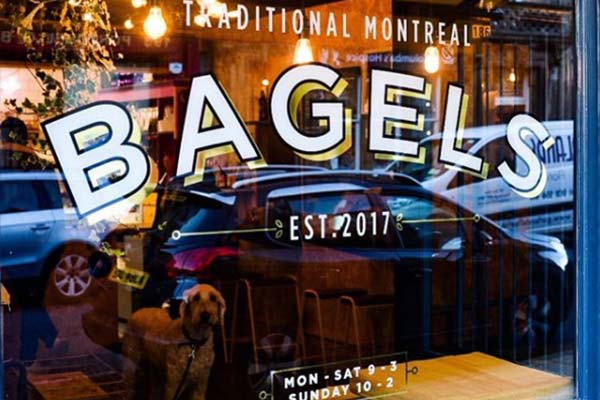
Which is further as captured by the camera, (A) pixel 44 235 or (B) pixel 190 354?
(A) pixel 44 235

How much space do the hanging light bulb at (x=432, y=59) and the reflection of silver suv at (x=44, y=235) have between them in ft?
5.64

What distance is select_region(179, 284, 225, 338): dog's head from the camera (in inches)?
151

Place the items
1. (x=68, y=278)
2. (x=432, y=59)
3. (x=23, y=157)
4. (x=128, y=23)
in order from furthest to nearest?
(x=68, y=278), (x=128, y=23), (x=432, y=59), (x=23, y=157)

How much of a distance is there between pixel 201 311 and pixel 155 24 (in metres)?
1.64

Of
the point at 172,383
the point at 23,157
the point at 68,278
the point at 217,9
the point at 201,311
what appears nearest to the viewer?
the point at 23,157

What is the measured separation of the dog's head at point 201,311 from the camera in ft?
12.6

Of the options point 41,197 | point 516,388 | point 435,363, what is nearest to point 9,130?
point 41,197

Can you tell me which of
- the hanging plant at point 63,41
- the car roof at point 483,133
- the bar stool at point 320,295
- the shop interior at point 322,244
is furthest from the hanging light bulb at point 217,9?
the bar stool at point 320,295

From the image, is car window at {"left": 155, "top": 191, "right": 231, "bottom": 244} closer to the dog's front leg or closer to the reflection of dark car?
the reflection of dark car

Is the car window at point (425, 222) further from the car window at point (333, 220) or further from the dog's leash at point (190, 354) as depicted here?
the dog's leash at point (190, 354)

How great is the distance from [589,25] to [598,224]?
25.5 inches

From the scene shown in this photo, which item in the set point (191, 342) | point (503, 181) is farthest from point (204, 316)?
point (503, 181)

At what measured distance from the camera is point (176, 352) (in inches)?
148

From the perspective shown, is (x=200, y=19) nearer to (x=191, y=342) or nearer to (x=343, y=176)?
(x=343, y=176)
